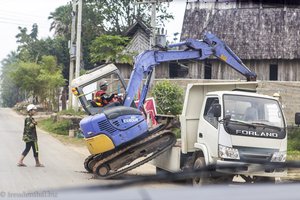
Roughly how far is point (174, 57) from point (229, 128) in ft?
15.6

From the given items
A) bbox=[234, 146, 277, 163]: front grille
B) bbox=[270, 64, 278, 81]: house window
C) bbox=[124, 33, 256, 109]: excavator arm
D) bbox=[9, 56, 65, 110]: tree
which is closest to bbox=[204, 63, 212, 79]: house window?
bbox=[270, 64, 278, 81]: house window

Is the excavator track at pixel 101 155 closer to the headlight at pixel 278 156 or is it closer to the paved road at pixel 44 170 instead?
the paved road at pixel 44 170

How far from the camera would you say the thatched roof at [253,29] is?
30.2 meters

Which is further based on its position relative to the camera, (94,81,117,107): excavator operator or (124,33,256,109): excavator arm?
(124,33,256,109): excavator arm

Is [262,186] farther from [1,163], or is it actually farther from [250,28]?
[250,28]

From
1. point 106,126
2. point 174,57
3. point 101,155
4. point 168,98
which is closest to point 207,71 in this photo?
point 168,98

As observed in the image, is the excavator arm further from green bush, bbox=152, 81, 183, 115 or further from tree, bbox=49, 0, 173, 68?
tree, bbox=49, 0, 173, 68

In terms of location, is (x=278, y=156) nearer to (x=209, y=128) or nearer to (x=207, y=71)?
(x=209, y=128)

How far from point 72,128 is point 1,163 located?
35.2 feet

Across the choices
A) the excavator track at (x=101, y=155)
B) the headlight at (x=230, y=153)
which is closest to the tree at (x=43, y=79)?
the excavator track at (x=101, y=155)

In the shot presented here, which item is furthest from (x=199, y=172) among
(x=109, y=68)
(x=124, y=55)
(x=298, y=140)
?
(x=124, y=55)

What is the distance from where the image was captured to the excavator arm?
1311cm

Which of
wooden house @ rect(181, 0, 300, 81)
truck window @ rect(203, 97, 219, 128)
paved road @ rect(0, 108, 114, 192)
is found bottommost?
paved road @ rect(0, 108, 114, 192)

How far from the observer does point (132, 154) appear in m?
11.4
